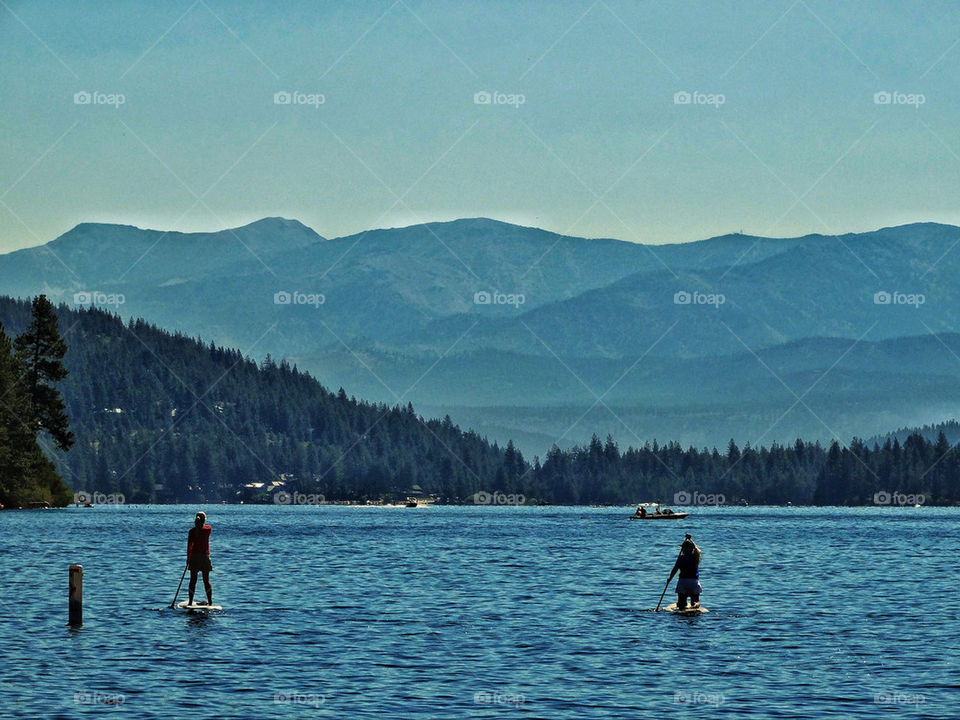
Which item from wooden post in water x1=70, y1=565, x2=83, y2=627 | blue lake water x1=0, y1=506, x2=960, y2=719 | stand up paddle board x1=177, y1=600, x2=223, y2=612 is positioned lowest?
blue lake water x1=0, y1=506, x2=960, y2=719

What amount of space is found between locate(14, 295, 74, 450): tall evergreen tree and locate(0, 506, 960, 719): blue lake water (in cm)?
9441

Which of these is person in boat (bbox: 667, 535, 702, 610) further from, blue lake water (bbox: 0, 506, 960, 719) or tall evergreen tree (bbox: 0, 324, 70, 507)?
tall evergreen tree (bbox: 0, 324, 70, 507)

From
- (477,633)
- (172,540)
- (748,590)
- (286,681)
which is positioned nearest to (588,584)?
(748,590)

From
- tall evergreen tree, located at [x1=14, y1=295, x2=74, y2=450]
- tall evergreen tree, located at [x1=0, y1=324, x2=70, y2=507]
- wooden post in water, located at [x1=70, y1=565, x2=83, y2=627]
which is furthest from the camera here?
tall evergreen tree, located at [x1=14, y1=295, x2=74, y2=450]

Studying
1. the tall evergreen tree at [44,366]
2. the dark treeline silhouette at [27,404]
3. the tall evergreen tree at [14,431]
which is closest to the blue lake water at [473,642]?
the tall evergreen tree at [14,431]

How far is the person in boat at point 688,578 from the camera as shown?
65.6m

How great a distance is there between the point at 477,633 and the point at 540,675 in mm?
10870

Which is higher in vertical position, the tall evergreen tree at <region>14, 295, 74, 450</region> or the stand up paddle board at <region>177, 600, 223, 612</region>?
the tall evergreen tree at <region>14, 295, 74, 450</region>

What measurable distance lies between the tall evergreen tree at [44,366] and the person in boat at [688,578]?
13742cm

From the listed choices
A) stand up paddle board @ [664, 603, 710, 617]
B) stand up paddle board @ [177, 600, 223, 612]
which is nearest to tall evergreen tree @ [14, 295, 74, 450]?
stand up paddle board @ [177, 600, 223, 612]

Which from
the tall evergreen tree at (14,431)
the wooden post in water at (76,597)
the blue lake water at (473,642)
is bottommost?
the blue lake water at (473,642)

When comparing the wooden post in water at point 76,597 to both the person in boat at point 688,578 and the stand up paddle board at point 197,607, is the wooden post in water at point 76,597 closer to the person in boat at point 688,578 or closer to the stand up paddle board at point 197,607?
the stand up paddle board at point 197,607

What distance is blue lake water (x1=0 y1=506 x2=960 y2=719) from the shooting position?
139 feet

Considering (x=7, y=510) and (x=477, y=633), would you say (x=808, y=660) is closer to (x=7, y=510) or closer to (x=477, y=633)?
(x=477, y=633)
